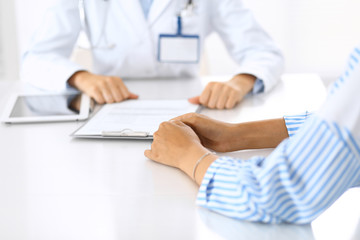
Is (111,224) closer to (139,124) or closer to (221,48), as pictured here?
(139,124)

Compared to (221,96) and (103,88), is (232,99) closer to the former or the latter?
(221,96)

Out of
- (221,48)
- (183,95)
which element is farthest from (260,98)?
(221,48)

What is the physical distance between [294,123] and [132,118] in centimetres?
40

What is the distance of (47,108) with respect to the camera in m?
1.36

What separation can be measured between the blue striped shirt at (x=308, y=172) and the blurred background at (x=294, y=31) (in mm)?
2321

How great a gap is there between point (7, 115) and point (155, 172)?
1.78 feet

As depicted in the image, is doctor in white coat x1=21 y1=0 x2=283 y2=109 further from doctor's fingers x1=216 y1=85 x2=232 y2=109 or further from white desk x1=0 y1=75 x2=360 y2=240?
white desk x1=0 y1=75 x2=360 y2=240

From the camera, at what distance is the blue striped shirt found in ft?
2.21

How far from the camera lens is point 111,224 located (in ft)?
2.48

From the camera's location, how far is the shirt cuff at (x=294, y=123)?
3.56 ft

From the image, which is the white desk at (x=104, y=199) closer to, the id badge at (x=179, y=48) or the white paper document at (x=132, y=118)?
the white paper document at (x=132, y=118)

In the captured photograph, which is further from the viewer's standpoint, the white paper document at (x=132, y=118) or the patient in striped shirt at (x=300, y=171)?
the white paper document at (x=132, y=118)

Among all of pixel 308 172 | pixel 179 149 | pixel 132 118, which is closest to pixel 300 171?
pixel 308 172

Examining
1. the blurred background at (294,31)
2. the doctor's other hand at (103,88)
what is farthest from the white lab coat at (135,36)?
the blurred background at (294,31)
